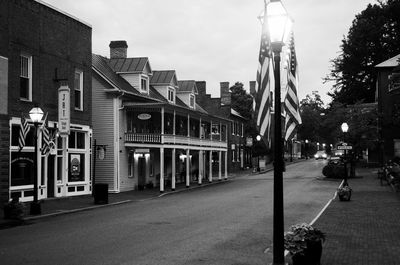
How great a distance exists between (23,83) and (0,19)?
3.26m

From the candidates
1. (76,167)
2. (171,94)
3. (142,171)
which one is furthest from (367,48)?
(76,167)

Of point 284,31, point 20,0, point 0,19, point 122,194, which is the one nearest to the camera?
point 284,31

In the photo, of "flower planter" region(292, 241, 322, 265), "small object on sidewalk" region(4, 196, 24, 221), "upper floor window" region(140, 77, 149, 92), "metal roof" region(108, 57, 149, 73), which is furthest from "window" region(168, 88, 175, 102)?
"flower planter" region(292, 241, 322, 265)

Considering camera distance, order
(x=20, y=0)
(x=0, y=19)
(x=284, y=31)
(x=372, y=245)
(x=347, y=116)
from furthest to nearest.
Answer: (x=347, y=116), (x=20, y=0), (x=0, y=19), (x=372, y=245), (x=284, y=31)

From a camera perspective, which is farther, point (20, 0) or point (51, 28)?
point (51, 28)

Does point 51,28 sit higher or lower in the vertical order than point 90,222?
higher

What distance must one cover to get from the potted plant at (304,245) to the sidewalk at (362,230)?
0.80 m

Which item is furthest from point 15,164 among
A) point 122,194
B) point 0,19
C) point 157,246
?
point 157,246

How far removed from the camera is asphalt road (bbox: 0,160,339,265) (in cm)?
1114

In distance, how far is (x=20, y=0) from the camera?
2422 centimetres

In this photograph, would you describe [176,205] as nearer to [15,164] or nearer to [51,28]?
[15,164]

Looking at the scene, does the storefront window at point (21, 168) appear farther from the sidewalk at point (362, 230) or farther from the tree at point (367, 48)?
the tree at point (367, 48)

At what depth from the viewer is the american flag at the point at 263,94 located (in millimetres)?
9680

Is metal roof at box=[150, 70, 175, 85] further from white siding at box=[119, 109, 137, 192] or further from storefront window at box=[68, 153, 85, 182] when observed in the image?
storefront window at box=[68, 153, 85, 182]
